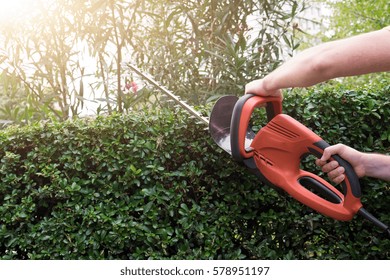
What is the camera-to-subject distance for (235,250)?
3234mm

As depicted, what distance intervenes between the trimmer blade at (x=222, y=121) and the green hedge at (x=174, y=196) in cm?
40

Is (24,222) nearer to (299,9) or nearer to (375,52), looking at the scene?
(375,52)

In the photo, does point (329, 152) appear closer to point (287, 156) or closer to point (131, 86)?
point (287, 156)

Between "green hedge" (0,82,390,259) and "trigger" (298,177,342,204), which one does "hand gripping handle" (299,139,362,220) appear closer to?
"trigger" (298,177,342,204)

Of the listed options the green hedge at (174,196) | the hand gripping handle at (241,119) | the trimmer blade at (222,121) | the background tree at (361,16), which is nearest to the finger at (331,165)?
the hand gripping handle at (241,119)

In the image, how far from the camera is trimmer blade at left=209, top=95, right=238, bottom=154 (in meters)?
2.66

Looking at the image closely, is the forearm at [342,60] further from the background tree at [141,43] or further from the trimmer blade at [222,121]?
the background tree at [141,43]

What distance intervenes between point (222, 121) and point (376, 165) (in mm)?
766

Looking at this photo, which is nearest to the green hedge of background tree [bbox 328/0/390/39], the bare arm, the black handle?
the black handle

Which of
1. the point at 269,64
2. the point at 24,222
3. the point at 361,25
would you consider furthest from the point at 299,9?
the point at 361,25

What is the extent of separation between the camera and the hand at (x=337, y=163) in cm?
236

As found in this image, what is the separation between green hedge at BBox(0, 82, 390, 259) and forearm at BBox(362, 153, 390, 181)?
23.5 inches

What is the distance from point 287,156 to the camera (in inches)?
99.0

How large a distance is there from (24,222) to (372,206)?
6.88ft
